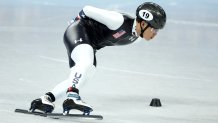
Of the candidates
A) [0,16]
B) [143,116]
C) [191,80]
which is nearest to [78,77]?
[143,116]

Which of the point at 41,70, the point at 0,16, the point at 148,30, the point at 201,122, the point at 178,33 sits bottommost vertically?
the point at 201,122

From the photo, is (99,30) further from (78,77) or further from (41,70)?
(41,70)

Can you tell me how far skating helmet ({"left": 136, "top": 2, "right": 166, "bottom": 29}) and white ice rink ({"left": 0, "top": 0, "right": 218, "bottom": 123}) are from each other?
83cm

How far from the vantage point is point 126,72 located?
10.1 m

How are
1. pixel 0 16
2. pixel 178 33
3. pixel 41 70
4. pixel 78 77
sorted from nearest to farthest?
pixel 78 77 < pixel 41 70 < pixel 178 33 < pixel 0 16

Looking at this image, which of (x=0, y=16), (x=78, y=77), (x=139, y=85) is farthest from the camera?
(x=0, y=16)

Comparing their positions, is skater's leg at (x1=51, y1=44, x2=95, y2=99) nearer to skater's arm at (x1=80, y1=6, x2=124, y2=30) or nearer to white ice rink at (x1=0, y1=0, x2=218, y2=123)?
white ice rink at (x1=0, y1=0, x2=218, y2=123)

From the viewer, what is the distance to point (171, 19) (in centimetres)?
1784

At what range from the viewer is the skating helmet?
6988 millimetres

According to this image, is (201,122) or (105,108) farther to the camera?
(105,108)

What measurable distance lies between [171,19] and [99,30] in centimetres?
1059

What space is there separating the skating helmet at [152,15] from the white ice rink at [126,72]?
0.83 metres

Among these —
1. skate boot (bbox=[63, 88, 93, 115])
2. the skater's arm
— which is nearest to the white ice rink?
skate boot (bbox=[63, 88, 93, 115])

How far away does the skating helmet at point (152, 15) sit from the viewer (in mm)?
6988
